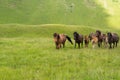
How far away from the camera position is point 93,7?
520 feet

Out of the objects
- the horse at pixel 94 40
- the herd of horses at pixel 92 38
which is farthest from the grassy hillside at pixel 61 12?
the horse at pixel 94 40

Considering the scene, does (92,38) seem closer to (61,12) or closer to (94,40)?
(94,40)

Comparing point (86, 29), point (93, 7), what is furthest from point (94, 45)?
point (93, 7)

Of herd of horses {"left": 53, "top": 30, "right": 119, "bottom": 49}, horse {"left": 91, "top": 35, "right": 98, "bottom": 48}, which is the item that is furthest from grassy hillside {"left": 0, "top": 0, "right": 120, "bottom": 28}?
horse {"left": 91, "top": 35, "right": 98, "bottom": 48}

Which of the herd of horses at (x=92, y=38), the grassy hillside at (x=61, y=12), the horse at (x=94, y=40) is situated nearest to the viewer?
the herd of horses at (x=92, y=38)

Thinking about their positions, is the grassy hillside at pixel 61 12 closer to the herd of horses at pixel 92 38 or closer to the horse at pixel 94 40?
the herd of horses at pixel 92 38

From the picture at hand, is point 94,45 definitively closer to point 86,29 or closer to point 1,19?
point 86,29

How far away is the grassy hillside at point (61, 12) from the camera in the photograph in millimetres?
141000

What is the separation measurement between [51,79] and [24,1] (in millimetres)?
144198

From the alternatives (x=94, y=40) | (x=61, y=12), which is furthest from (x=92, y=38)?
(x=61, y=12)

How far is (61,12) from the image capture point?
150 metres

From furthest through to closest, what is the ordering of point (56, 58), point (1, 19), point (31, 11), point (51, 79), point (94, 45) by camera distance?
point (31, 11) → point (1, 19) → point (94, 45) → point (56, 58) → point (51, 79)

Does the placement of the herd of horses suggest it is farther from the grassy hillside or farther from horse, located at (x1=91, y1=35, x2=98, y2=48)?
the grassy hillside

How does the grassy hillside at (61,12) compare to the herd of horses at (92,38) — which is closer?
the herd of horses at (92,38)
